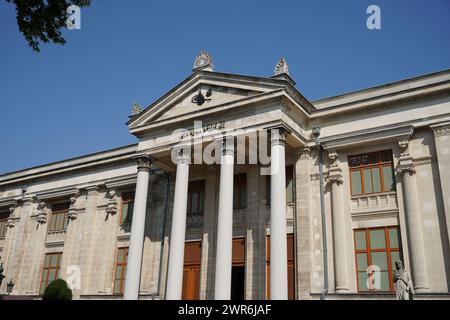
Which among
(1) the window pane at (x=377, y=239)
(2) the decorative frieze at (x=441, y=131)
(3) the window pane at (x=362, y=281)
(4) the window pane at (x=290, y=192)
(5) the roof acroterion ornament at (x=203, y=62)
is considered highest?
(5) the roof acroterion ornament at (x=203, y=62)

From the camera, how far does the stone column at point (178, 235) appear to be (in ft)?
67.1

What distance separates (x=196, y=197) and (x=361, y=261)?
964 centimetres

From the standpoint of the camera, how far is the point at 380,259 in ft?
62.5

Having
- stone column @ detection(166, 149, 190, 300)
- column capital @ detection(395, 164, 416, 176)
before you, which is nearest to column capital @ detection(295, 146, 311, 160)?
column capital @ detection(395, 164, 416, 176)

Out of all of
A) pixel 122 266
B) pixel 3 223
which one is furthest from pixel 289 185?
pixel 3 223

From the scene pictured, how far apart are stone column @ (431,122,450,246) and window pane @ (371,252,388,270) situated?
2.94 metres

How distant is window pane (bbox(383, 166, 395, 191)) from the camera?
1974cm

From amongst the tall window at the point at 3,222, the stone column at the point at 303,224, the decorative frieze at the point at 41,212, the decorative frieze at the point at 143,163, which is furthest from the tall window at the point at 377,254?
the tall window at the point at 3,222

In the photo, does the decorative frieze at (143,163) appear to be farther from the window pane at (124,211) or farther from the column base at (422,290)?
the column base at (422,290)

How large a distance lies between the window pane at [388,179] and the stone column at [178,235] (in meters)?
9.15

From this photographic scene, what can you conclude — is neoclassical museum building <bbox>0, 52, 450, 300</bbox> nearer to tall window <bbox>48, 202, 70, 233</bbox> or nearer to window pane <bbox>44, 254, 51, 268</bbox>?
window pane <bbox>44, 254, 51, 268</bbox>
